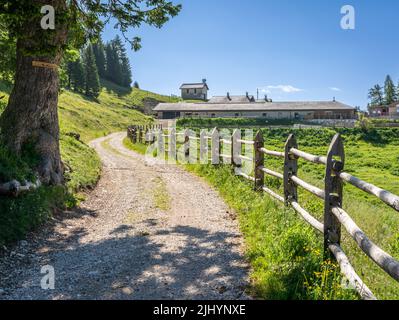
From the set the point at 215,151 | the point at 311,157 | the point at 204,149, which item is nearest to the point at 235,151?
the point at 215,151

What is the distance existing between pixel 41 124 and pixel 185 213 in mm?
5059

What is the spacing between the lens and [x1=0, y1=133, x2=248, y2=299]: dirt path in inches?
203

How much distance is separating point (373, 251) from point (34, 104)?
935cm

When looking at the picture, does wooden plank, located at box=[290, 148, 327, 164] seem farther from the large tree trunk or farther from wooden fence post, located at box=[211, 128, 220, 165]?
wooden fence post, located at box=[211, 128, 220, 165]

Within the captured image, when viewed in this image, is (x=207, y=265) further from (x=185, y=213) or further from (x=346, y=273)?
(x=185, y=213)

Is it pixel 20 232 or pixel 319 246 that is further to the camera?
pixel 20 232

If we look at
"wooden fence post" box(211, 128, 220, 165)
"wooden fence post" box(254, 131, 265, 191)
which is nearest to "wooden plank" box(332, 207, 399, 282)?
"wooden fence post" box(254, 131, 265, 191)

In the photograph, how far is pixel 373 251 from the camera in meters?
4.07

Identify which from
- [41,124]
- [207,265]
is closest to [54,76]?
[41,124]

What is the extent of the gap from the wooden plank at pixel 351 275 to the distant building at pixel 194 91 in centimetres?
13533

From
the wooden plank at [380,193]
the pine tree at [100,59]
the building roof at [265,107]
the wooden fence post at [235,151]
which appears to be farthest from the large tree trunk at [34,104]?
the pine tree at [100,59]

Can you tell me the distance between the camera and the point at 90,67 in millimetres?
91750

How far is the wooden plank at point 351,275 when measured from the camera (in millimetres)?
4066

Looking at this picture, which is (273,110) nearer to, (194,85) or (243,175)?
(194,85)
